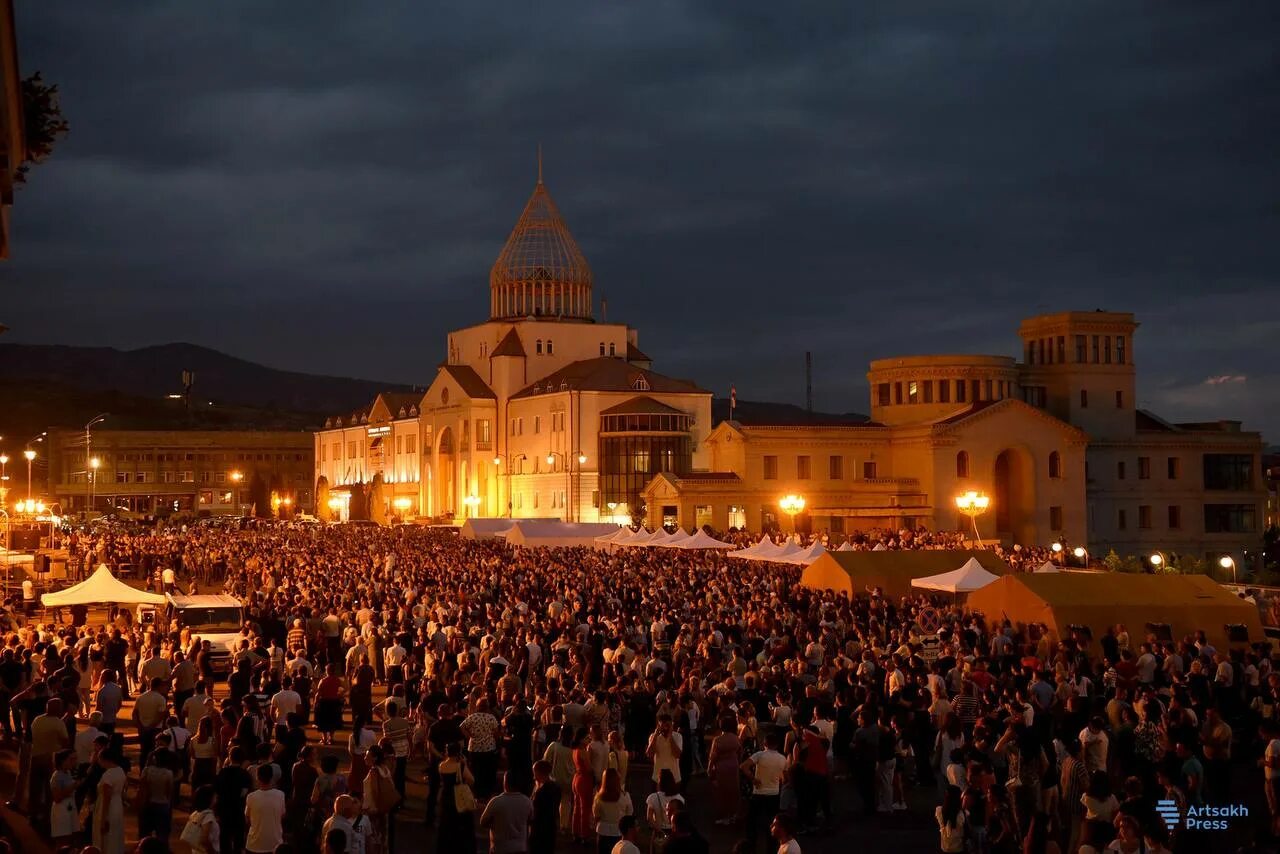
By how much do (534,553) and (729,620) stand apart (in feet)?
72.3

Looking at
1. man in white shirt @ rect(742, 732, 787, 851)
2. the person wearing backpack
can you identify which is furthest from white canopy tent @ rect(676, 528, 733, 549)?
the person wearing backpack

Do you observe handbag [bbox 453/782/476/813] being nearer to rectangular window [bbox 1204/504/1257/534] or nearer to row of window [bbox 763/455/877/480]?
row of window [bbox 763/455/877/480]

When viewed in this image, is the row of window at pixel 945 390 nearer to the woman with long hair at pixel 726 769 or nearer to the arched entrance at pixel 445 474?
the arched entrance at pixel 445 474

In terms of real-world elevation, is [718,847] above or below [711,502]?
below

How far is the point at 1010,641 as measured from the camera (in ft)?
73.8

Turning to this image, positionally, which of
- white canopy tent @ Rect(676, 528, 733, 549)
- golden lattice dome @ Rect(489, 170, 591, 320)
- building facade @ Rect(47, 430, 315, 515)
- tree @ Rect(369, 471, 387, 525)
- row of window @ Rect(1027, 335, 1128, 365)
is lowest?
white canopy tent @ Rect(676, 528, 733, 549)

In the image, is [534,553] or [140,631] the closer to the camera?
[140,631]

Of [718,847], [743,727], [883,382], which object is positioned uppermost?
[883,382]

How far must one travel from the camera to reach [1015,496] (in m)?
72.4

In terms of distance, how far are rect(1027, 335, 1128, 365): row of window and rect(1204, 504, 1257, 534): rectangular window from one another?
9.38 meters

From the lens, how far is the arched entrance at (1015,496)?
71.3 metres

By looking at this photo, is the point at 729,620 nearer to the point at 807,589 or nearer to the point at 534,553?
the point at 807,589

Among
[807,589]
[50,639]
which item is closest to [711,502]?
[807,589]

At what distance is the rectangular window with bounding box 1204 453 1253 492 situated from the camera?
77688mm
